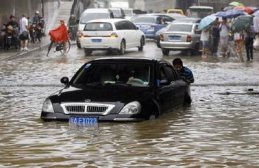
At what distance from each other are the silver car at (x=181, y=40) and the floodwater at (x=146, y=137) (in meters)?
13.9

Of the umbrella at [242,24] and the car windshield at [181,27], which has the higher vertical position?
the umbrella at [242,24]

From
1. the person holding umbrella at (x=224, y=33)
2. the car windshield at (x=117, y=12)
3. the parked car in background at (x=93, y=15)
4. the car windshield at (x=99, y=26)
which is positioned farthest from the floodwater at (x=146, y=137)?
the car windshield at (x=117, y=12)

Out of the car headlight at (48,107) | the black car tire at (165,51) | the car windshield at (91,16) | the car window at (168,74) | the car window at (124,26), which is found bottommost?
the black car tire at (165,51)

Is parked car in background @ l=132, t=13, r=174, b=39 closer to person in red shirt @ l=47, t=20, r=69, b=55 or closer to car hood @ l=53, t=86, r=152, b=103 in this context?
person in red shirt @ l=47, t=20, r=69, b=55

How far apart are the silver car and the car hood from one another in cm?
2032

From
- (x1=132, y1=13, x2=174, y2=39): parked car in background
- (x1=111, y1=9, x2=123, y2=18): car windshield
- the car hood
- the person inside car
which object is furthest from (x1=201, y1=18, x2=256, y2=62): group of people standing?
(x1=111, y1=9, x2=123, y2=18): car windshield

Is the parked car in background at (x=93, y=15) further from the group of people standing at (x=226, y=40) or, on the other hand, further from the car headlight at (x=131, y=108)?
the car headlight at (x=131, y=108)

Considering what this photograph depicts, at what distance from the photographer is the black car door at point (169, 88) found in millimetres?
13695

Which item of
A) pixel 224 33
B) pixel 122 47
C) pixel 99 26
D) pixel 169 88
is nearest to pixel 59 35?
pixel 99 26

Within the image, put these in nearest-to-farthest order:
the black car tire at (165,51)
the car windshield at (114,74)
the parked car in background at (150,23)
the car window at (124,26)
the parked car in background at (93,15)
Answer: the car windshield at (114,74) → the black car tire at (165,51) → the car window at (124,26) → the parked car in background at (93,15) → the parked car in background at (150,23)

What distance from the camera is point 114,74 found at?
46.0ft

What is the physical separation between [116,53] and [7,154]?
2421 cm

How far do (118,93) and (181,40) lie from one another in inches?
825

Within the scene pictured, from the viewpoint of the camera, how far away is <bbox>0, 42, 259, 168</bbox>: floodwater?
987cm
